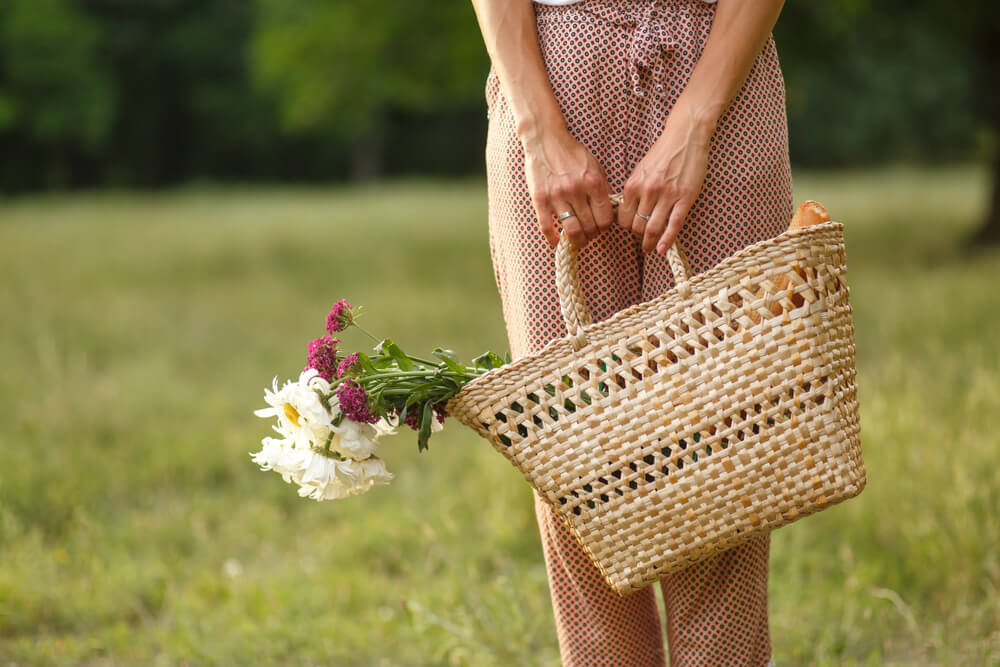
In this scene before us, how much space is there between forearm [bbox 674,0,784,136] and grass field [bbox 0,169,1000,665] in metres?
1.50

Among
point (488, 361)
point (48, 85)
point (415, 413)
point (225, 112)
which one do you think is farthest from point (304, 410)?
point (225, 112)

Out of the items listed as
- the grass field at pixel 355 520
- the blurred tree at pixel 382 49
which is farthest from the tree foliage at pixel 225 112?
the grass field at pixel 355 520

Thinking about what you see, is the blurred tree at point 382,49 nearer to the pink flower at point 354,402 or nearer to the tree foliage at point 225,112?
the tree foliage at point 225,112

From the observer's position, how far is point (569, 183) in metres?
1.43

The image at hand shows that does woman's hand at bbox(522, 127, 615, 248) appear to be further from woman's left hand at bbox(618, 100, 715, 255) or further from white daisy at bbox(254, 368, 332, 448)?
white daisy at bbox(254, 368, 332, 448)

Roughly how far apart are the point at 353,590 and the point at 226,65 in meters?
33.6

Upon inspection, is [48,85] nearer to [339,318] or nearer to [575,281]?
[339,318]

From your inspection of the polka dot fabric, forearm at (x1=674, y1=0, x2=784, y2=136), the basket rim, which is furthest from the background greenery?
forearm at (x1=674, y1=0, x2=784, y2=136)

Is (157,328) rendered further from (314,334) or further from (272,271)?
(272,271)

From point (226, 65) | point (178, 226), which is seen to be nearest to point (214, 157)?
point (226, 65)

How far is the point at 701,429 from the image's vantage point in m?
1.40

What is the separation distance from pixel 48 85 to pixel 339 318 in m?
29.2

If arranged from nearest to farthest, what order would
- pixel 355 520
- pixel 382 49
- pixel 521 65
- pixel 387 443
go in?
pixel 521 65 < pixel 355 520 < pixel 387 443 < pixel 382 49

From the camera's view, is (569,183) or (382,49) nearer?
(569,183)
